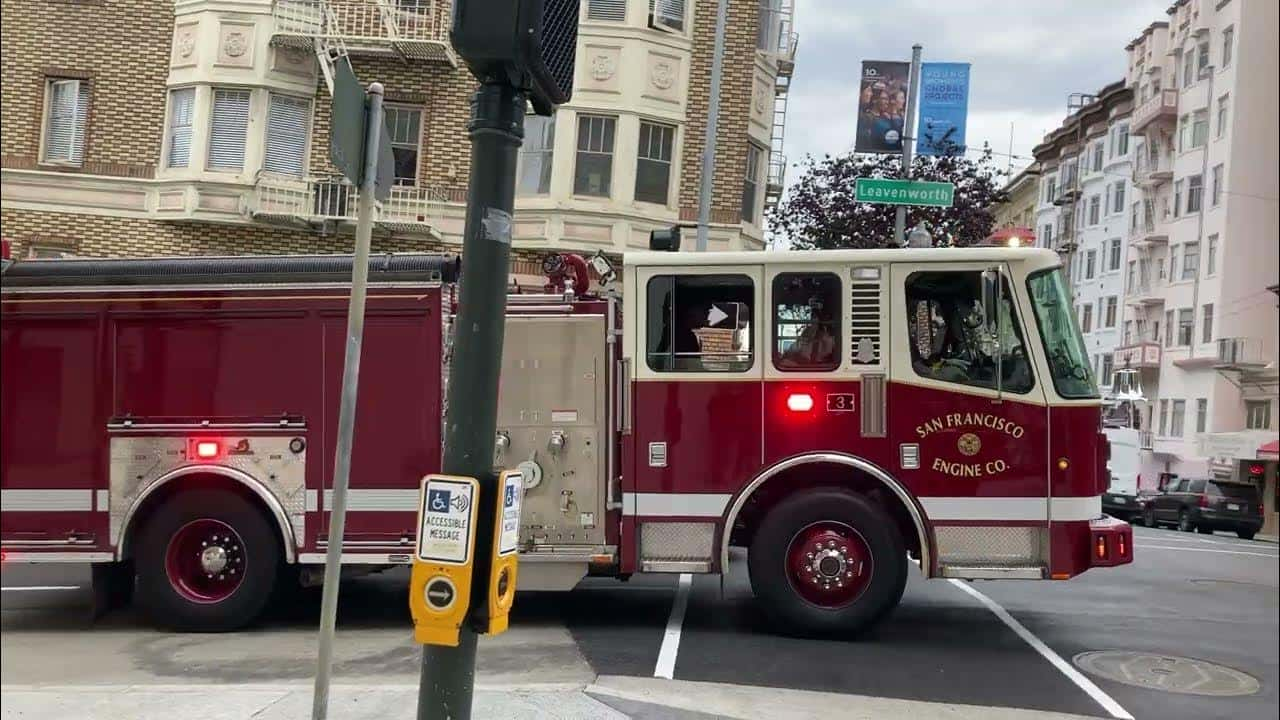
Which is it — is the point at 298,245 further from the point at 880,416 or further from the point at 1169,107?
the point at 1169,107

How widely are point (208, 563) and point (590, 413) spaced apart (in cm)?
288

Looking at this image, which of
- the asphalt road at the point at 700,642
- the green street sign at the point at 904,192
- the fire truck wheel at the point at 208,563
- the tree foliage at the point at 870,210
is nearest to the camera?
the asphalt road at the point at 700,642

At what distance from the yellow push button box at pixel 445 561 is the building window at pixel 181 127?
15277 mm

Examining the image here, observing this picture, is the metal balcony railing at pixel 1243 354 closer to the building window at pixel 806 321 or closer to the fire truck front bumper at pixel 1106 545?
the fire truck front bumper at pixel 1106 545

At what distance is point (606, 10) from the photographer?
17656mm

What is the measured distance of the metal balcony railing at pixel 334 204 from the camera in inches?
675

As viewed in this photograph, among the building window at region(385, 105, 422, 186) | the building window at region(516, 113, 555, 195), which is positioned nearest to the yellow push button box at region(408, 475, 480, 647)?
the building window at region(516, 113, 555, 195)

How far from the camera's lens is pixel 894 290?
8.34 m

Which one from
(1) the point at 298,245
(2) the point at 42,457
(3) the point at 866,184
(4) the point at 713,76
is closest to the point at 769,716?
(2) the point at 42,457

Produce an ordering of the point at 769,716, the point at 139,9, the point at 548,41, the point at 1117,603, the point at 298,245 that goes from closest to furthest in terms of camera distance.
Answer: the point at 548,41 → the point at 769,716 → the point at 1117,603 → the point at 139,9 → the point at 298,245

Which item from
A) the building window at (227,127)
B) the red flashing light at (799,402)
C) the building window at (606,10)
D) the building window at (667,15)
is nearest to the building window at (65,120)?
the building window at (227,127)

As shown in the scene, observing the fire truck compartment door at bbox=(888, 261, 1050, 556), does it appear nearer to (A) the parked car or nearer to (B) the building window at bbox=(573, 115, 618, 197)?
(B) the building window at bbox=(573, 115, 618, 197)

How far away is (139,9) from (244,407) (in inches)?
363

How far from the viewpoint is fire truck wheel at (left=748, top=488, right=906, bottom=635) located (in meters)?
8.15
